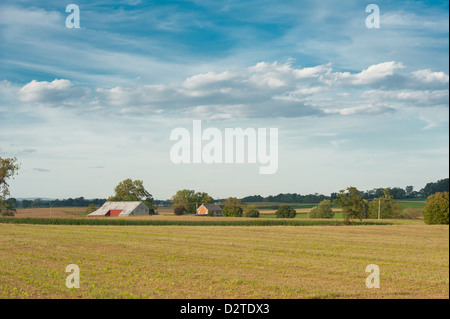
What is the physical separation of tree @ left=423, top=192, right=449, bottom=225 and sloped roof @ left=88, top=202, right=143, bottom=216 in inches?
2712

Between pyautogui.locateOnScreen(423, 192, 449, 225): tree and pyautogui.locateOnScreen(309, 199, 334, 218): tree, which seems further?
→ pyautogui.locateOnScreen(309, 199, 334, 218): tree

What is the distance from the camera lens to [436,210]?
55750 millimetres

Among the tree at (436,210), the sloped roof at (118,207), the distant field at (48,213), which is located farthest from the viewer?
the sloped roof at (118,207)

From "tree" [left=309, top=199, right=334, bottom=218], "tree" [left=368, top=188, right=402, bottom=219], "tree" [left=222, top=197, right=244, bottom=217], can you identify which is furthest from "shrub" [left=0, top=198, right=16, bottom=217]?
"tree" [left=368, top=188, right=402, bottom=219]

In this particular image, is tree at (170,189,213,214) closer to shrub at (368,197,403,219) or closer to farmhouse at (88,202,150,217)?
farmhouse at (88,202,150,217)

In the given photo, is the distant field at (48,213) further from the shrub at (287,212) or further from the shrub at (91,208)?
the shrub at (287,212)

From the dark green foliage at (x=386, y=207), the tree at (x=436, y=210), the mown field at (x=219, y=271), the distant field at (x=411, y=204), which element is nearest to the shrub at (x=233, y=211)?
the dark green foliage at (x=386, y=207)

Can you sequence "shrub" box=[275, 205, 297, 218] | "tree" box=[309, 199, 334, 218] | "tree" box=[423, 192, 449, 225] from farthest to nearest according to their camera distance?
"shrub" box=[275, 205, 297, 218] → "tree" box=[309, 199, 334, 218] → "tree" box=[423, 192, 449, 225]

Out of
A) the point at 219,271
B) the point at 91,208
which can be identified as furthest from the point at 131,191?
the point at 219,271

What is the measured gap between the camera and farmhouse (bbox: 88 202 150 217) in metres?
106

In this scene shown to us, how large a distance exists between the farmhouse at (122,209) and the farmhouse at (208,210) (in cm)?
2558

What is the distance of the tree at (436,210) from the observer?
55.1m

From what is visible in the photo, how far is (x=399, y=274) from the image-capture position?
2448 cm
